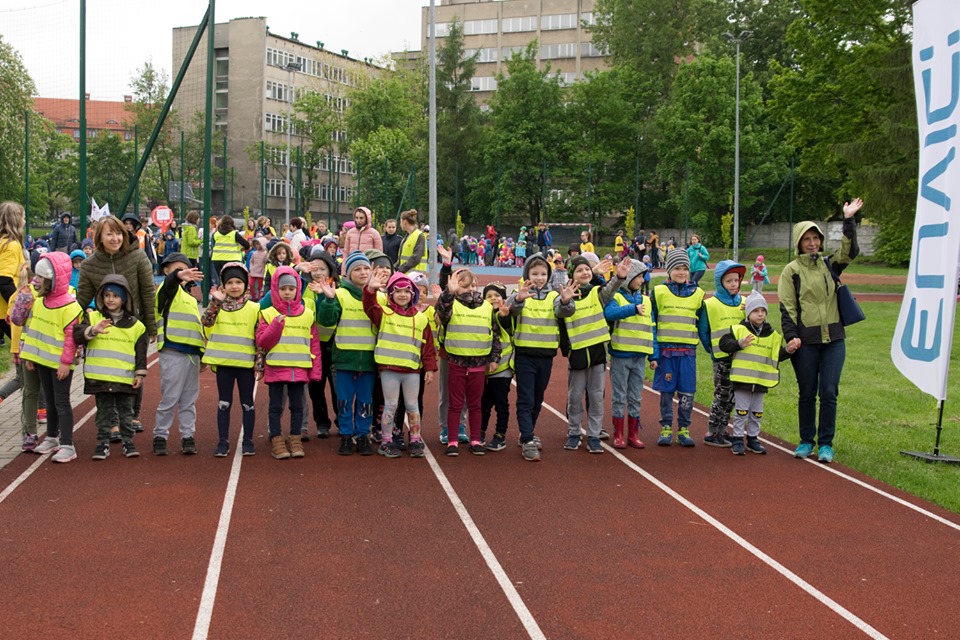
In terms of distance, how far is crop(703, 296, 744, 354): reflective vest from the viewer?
9.35 m

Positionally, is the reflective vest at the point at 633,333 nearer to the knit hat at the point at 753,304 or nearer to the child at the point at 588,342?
the child at the point at 588,342

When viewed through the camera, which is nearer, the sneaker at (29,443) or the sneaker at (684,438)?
the sneaker at (29,443)

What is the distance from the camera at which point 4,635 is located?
4742mm

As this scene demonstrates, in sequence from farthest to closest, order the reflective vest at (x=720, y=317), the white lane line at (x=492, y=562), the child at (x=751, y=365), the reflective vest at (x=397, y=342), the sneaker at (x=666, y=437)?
the sneaker at (x=666, y=437) < the reflective vest at (x=720, y=317) < the child at (x=751, y=365) < the reflective vest at (x=397, y=342) < the white lane line at (x=492, y=562)

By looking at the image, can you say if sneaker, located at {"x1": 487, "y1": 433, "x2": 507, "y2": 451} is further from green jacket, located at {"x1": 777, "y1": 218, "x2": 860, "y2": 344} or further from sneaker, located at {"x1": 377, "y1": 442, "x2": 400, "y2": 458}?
green jacket, located at {"x1": 777, "y1": 218, "x2": 860, "y2": 344}

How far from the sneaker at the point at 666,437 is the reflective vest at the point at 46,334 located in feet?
17.2

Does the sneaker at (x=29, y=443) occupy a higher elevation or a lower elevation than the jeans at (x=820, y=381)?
lower

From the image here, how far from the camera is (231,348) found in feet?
27.9

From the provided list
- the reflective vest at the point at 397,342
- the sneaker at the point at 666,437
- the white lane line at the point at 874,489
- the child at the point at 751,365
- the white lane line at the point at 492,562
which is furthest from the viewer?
the sneaker at the point at 666,437

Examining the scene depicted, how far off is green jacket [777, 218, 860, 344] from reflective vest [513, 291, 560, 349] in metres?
2.02

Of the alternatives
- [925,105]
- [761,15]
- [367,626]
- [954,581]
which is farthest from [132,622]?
[761,15]

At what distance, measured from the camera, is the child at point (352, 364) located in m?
8.63

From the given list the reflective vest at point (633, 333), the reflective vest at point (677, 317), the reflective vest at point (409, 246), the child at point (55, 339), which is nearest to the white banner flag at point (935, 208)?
the reflective vest at point (677, 317)

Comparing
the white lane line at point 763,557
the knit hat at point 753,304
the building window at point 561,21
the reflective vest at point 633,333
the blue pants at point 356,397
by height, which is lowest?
the white lane line at point 763,557
